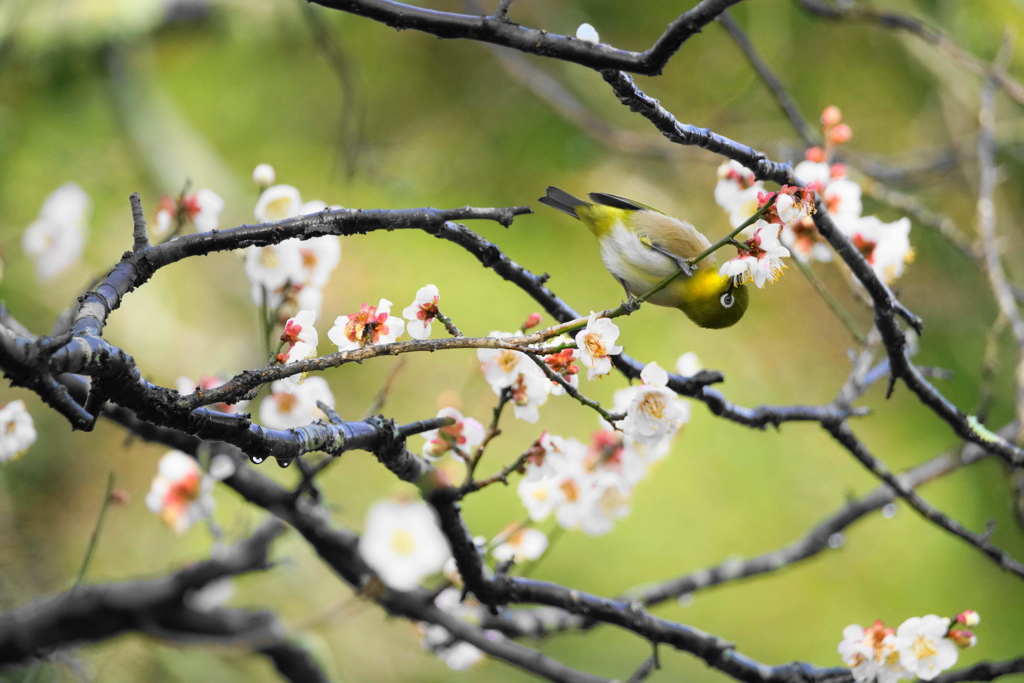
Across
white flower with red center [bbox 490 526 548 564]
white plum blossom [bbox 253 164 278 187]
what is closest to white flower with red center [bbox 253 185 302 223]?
white plum blossom [bbox 253 164 278 187]

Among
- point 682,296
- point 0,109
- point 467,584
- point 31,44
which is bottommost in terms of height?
point 467,584

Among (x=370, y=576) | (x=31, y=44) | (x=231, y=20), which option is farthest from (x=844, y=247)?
(x=231, y=20)

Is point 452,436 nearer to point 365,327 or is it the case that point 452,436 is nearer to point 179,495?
point 365,327

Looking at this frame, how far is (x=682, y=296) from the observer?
756 mm

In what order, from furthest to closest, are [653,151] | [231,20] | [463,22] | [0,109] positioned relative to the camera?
[231,20], [0,109], [653,151], [463,22]

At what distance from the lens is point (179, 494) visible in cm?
105

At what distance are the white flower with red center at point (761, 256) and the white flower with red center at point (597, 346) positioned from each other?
103 millimetres

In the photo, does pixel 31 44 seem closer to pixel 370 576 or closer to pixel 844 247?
pixel 370 576

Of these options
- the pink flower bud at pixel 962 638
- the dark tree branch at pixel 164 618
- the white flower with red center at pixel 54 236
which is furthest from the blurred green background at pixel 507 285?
the pink flower bud at pixel 962 638

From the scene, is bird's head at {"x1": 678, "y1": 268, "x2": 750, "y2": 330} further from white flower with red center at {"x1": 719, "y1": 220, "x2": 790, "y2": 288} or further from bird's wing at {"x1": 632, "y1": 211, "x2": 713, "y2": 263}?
white flower with red center at {"x1": 719, "y1": 220, "x2": 790, "y2": 288}

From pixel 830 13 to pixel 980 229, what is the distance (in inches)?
14.8

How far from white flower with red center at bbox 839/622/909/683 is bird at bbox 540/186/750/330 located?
1.05ft

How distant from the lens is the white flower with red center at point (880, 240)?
0.86m

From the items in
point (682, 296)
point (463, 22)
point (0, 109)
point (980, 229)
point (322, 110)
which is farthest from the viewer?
point (322, 110)
